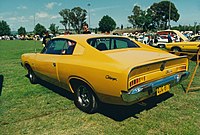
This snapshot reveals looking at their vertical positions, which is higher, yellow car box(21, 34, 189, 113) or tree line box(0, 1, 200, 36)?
tree line box(0, 1, 200, 36)

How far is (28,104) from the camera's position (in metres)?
4.96

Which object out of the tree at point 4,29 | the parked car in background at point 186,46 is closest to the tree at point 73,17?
the tree at point 4,29

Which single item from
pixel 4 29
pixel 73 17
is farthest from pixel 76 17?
pixel 4 29

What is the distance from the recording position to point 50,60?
507 centimetres

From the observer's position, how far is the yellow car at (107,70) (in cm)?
351

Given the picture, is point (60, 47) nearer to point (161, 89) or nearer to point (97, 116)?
point (97, 116)

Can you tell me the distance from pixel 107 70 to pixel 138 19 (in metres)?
86.1

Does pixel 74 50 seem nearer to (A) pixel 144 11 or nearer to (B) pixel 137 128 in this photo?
(B) pixel 137 128

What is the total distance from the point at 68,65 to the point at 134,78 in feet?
4.88

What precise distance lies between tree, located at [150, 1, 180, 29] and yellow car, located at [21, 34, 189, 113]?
92.9 metres

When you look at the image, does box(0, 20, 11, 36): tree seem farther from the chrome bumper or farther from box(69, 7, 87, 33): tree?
the chrome bumper

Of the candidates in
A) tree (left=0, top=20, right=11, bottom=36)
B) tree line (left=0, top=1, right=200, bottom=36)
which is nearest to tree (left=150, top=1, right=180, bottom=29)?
tree line (left=0, top=1, right=200, bottom=36)

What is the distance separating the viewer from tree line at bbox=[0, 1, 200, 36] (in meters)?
86.4

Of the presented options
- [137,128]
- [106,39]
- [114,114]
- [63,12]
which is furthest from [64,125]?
[63,12]
